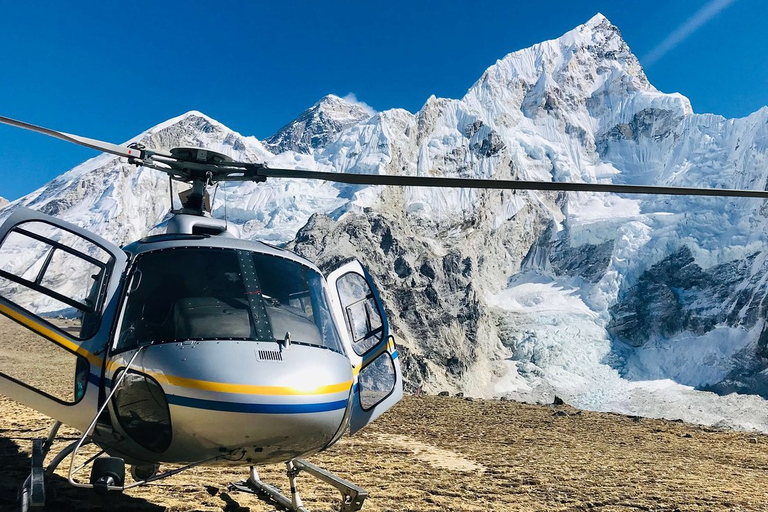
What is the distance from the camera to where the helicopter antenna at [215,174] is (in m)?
5.45

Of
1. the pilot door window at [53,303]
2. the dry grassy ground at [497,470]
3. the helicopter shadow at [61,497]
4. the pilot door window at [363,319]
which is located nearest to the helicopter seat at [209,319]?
the pilot door window at [53,303]

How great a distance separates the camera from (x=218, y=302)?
4.58 m

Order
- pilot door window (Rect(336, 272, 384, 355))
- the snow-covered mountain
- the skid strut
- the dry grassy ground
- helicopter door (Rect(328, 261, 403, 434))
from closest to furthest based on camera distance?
the skid strut < helicopter door (Rect(328, 261, 403, 434)) < pilot door window (Rect(336, 272, 384, 355)) < the dry grassy ground < the snow-covered mountain

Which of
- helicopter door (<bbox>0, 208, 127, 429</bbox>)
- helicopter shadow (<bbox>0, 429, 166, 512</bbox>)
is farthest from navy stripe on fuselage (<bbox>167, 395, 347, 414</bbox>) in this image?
helicopter shadow (<bbox>0, 429, 166, 512</bbox>)

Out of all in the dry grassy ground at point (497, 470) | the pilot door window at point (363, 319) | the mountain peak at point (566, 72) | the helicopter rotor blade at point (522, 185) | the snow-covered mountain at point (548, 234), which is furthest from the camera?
the mountain peak at point (566, 72)

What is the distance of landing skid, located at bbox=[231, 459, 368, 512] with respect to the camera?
5.09 m

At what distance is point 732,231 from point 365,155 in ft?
224

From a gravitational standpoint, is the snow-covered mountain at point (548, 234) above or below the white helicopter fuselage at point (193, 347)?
above

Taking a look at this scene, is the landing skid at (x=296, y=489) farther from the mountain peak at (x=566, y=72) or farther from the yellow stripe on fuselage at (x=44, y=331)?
the mountain peak at (x=566, y=72)

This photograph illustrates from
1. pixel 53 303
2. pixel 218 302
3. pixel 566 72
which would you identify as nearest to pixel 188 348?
pixel 218 302

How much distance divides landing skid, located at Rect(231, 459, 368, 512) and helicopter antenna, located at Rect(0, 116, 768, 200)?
259cm

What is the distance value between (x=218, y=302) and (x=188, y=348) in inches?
21.3

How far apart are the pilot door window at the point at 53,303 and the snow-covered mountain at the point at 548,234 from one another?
61.5 m

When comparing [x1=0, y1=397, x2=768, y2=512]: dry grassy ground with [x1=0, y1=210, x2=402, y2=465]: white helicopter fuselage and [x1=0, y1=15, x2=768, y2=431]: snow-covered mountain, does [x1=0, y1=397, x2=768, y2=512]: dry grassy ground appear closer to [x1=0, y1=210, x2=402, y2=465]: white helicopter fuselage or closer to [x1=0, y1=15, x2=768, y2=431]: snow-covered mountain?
[x1=0, y1=210, x2=402, y2=465]: white helicopter fuselage
